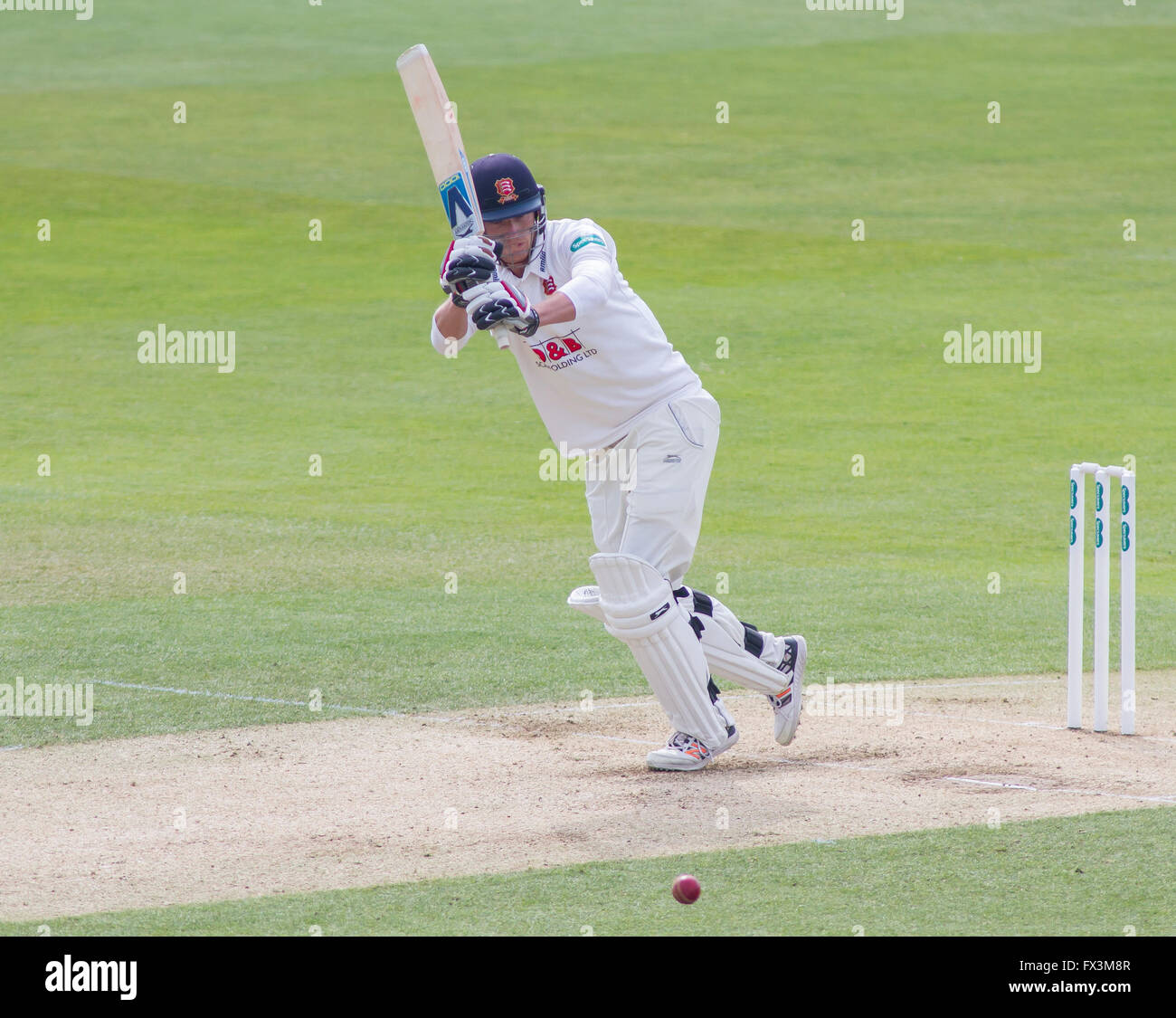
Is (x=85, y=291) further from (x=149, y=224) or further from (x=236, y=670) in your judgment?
(x=236, y=670)

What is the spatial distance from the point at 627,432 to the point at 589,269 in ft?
2.42

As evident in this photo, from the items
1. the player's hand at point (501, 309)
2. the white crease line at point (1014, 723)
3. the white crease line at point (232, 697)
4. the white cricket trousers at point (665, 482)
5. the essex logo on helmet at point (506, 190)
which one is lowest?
the white crease line at point (1014, 723)

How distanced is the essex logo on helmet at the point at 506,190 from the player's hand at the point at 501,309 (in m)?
0.61

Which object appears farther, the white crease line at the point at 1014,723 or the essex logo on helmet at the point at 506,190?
the white crease line at the point at 1014,723

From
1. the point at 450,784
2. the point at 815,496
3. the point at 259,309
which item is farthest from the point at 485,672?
the point at 259,309

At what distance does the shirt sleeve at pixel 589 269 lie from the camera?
6.44 metres

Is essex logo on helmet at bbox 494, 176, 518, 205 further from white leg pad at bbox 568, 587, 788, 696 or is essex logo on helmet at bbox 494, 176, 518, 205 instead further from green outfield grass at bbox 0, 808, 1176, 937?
green outfield grass at bbox 0, 808, 1176, 937

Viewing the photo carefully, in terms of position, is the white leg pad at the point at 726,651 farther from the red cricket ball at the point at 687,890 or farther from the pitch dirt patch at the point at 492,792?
the red cricket ball at the point at 687,890

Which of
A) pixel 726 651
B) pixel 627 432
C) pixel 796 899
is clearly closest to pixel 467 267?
pixel 627 432

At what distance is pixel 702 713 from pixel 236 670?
2.88m

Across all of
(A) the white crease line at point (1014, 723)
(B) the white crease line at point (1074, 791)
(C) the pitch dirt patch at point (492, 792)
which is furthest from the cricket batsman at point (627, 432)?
(A) the white crease line at point (1014, 723)

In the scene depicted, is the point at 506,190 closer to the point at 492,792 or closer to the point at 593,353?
the point at 593,353

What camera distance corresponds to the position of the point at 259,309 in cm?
2197

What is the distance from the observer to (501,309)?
6.14 metres
